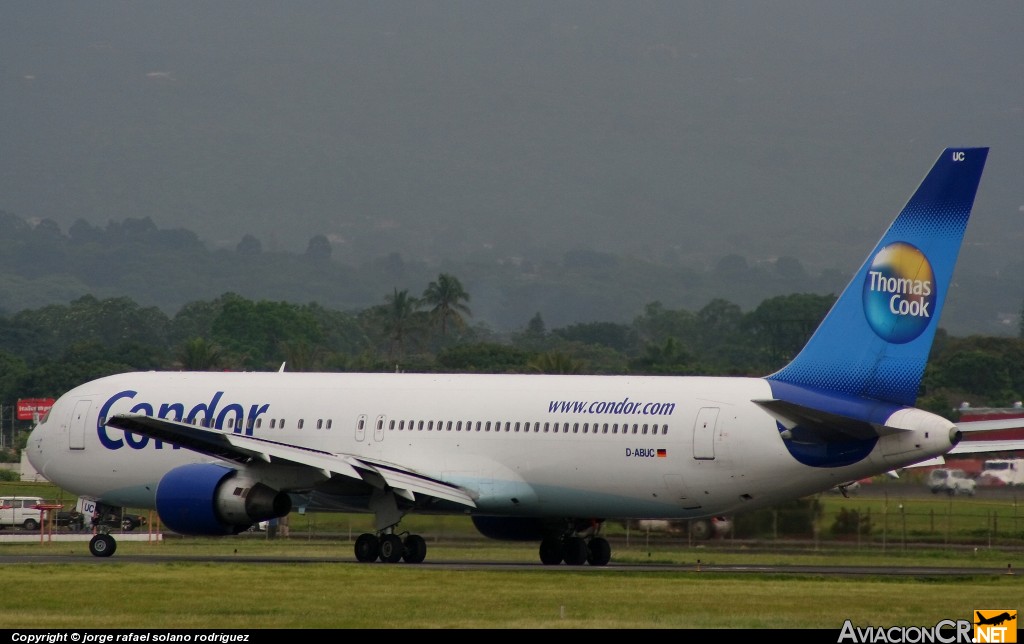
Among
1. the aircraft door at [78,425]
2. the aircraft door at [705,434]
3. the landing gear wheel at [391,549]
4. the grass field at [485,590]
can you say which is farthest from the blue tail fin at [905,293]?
the aircraft door at [78,425]

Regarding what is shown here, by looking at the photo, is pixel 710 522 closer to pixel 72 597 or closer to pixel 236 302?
pixel 72 597

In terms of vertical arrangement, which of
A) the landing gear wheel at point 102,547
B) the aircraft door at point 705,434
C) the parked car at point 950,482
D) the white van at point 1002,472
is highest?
the white van at point 1002,472

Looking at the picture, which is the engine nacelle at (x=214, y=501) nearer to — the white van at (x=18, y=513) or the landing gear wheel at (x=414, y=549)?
the landing gear wheel at (x=414, y=549)

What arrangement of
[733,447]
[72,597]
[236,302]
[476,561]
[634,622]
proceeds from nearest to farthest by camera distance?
[634,622]
[72,597]
[733,447]
[476,561]
[236,302]

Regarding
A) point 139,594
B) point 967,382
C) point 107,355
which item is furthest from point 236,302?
point 139,594

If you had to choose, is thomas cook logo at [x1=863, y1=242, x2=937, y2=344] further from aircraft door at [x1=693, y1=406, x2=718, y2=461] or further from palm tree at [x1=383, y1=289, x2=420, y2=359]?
palm tree at [x1=383, y1=289, x2=420, y2=359]

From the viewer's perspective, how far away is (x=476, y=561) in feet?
126

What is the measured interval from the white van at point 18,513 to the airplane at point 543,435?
64.2 feet

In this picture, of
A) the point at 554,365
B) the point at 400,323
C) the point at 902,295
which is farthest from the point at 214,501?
the point at 400,323

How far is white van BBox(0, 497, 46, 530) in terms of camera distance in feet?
195

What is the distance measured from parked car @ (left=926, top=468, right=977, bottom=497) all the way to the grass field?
18.5 ft

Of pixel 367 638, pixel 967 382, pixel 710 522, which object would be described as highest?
pixel 967 382

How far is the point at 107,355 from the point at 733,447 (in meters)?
103

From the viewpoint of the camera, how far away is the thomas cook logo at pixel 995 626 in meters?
19.8
